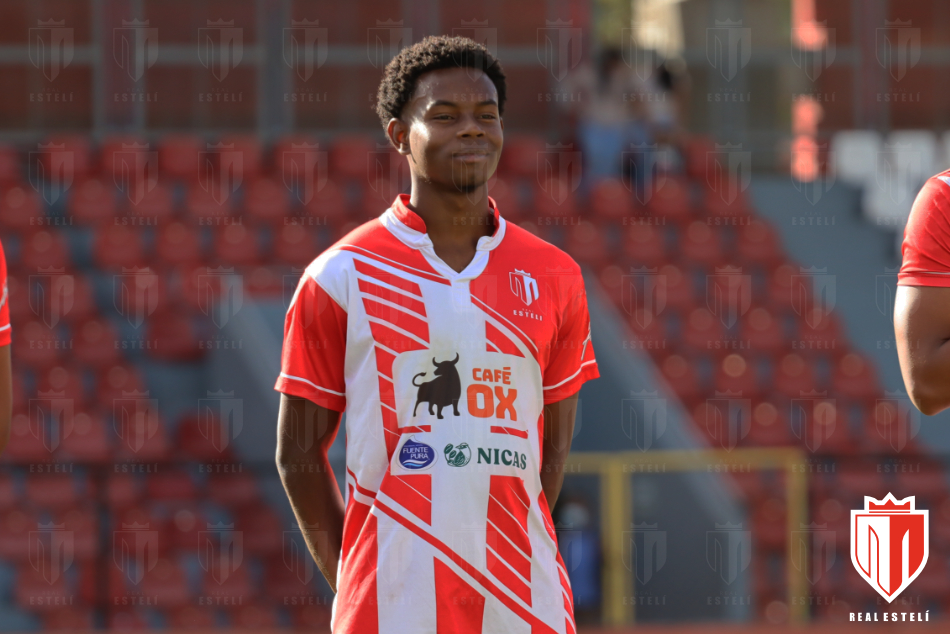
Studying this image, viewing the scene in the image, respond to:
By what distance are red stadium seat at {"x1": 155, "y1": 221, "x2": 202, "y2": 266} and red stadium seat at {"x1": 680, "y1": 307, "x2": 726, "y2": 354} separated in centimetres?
332

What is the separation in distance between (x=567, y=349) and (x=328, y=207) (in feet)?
22.4

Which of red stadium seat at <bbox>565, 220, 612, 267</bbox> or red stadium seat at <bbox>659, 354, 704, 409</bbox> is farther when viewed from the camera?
red stadium seat at <bbox>565, 220, 612, 267</bbox>

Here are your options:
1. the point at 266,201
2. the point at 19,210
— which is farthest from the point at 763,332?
the point at 19,210

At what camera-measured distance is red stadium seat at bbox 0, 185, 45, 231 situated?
9.10 m

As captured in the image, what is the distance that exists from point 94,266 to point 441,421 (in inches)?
277

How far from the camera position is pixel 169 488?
726 cm

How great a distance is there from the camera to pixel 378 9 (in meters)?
11.0

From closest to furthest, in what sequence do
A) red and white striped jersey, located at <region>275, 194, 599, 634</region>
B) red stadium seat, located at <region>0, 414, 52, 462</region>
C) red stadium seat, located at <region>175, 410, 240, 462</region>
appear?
red and white striped jersey, located at <region>275, 194, 599, 634</region>, red stadium seat, located at <region>0, 414, 52, 462</region>, red stadium seat, located at <region>175, 410, 240, 462</region>

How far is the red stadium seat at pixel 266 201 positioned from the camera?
9.37 meters

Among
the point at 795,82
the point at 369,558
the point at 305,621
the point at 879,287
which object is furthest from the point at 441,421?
the point at 795,82

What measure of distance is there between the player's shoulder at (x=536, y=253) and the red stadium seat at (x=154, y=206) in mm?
6847

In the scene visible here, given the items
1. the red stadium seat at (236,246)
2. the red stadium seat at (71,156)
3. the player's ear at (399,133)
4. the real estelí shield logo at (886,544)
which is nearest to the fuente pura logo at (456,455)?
the player's ear at (399,133)

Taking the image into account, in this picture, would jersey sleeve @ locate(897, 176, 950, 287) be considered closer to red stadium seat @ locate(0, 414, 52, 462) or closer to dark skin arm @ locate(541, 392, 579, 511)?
dark skin arm @ locate(541, 392, 579, 511)

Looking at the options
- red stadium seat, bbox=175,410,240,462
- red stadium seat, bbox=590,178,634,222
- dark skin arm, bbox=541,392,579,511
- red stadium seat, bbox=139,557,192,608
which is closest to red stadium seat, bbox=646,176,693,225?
red stadium seat, bbox=590,178,634,222
